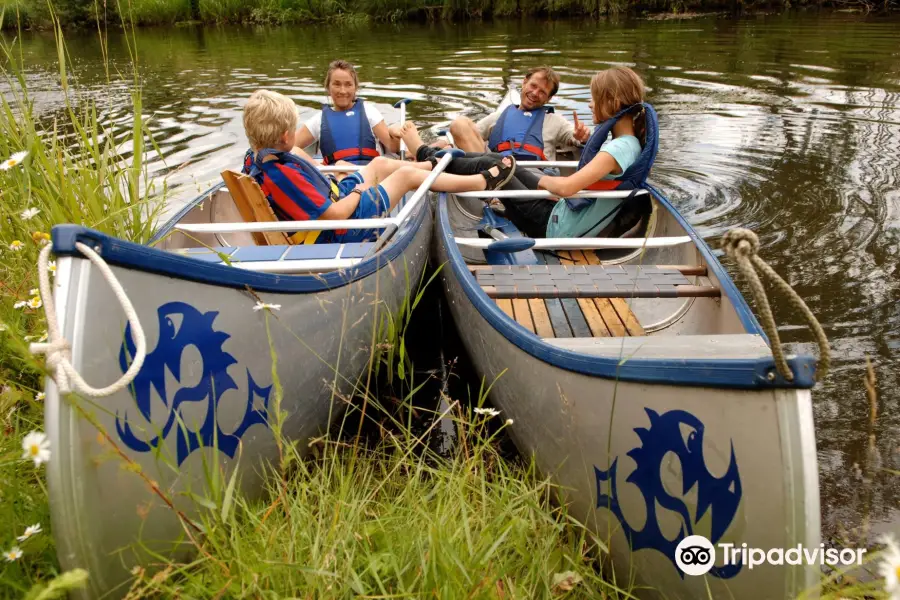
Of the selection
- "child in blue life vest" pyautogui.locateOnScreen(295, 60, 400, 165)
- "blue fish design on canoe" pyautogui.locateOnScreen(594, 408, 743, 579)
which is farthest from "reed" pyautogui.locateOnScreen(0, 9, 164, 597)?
"child in blue life vest" pyautogui.locateOnScreen(295, 60, 400, 165)

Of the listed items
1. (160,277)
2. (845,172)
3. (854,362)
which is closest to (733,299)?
(854,362)

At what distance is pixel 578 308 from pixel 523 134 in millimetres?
2455

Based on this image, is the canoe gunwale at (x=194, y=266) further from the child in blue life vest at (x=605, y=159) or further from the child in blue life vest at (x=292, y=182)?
the child in blue life vest at (x=605, y=159)

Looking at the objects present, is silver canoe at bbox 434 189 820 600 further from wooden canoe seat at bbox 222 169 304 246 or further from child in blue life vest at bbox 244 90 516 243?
wooden canoe seat at bbox 222 169 304 246

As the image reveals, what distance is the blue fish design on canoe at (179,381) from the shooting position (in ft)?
5.83

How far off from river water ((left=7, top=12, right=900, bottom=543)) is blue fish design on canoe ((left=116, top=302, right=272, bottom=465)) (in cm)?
153

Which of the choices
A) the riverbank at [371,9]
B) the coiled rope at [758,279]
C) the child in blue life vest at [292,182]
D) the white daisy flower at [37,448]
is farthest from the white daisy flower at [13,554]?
the riverbank at [371,9]

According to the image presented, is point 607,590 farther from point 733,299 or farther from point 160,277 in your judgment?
Answer: point 160,277

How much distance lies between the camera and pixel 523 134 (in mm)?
5102

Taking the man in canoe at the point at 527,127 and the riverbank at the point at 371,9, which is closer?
the man in canoe at the point at 527,127

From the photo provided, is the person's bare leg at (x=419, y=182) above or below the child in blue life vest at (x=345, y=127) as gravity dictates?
below

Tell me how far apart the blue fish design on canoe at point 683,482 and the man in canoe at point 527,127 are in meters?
3.60

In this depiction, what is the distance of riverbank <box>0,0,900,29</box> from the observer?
61.4 feet

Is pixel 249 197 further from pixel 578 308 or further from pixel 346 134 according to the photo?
pixel 346 134
